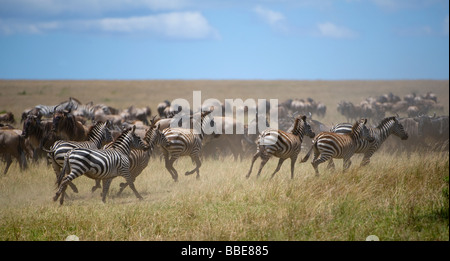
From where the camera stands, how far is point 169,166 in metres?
12.2

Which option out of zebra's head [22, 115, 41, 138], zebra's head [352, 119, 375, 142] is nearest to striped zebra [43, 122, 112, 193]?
zebra's head [22, 115, 41, 138]

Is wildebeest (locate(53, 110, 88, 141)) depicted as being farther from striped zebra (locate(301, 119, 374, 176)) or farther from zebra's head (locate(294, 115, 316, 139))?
striped zebra (locate(301, 119, 374, 176))

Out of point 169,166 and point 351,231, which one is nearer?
point 351,231

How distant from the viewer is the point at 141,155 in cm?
1092

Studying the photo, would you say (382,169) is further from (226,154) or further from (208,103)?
(208,103)

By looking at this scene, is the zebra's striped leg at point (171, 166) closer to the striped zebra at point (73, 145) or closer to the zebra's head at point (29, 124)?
the striped zebra at point (73, 145)

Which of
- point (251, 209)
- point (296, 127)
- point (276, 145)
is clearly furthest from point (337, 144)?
point (251, 209)

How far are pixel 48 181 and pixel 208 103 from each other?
22.9 meters

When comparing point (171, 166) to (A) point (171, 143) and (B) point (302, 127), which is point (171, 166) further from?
(B) point (302, 127)

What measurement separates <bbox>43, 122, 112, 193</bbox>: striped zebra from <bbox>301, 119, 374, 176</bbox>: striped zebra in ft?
16.3

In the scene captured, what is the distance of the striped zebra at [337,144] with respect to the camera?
11.1 metres

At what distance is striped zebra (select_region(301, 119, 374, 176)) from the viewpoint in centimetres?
1109

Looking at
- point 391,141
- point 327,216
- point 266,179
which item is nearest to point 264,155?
point 266,179
